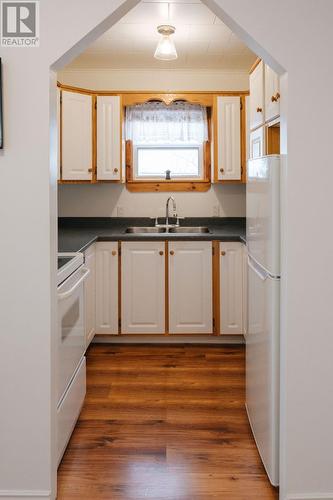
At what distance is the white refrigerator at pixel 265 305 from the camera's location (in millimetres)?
2088

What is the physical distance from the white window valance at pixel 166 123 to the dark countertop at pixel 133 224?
744mm

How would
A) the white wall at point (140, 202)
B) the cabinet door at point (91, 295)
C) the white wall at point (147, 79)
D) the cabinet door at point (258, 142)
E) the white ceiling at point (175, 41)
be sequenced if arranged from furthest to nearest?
the white wall at point (140, 202) < the white wall at point (147, 79) < the cabinet door at point (91, 295) < the white ceiling at point (175, 41) < the cabinet door at point (258, 142)

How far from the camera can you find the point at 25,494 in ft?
6.60

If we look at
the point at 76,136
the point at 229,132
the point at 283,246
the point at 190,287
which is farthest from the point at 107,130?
the point at 283,246

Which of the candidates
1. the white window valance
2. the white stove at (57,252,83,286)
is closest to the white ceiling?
the white window valance

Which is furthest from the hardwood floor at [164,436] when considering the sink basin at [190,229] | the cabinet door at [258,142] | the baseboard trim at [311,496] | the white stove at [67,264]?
the cabinet door at [258,142]

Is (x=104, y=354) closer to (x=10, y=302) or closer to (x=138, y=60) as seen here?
(x=10, y=302)

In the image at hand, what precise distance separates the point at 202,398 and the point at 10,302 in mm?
1576

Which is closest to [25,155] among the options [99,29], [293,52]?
Answer: [99,29]

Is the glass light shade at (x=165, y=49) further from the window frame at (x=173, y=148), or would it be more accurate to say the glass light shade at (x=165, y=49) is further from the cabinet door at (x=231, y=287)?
the cabinet door at (x=231, y=287)

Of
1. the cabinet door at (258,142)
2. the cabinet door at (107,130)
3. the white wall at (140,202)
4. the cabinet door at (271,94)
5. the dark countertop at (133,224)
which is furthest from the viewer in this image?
the white wall at (140,202)

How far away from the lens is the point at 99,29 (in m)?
1.95

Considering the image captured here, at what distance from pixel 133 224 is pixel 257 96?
1.87 m

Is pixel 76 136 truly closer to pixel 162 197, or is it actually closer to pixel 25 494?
pixel 162 197
